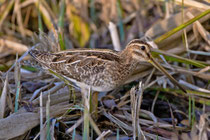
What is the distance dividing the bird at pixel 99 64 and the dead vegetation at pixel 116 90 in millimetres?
175

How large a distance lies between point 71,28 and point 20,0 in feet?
3.18

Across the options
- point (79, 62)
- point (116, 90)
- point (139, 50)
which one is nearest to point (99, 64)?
point (79, 62)

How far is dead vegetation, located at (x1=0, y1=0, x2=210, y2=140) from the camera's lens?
8.78 feet

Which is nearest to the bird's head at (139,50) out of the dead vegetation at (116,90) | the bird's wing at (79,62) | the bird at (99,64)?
the bird at (99,64)

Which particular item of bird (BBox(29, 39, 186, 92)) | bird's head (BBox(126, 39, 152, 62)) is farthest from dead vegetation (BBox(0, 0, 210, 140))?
bird's head (BBox(126, 39, 152, 62))

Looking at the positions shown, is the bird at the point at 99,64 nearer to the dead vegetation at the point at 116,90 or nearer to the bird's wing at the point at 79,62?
the bird's wing at the point at 79,62

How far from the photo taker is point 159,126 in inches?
118

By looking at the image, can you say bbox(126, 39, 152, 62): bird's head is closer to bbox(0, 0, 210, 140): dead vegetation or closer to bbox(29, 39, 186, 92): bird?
bbox(29, 39, 186, 92): bird

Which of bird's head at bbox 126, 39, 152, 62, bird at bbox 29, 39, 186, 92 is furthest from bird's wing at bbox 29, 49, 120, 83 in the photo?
bird's head at bbox 126, 39, 152, 62

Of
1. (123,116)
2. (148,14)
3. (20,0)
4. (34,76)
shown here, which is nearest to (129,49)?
(123,116)

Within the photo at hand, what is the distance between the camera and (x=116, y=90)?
3496mm

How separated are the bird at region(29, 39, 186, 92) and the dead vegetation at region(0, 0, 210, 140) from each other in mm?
175

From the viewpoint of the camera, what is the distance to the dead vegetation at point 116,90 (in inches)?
105

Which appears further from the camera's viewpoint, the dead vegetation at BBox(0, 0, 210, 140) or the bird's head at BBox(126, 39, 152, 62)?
Result: the bird's head at BBox(126, 39, 152, 62)
